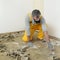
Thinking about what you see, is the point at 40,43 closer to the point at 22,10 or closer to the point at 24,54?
the point at 24,54

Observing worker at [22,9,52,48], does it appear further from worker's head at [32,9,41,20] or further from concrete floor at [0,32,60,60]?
concrete floor at [0,32,60,60]

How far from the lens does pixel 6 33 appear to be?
9.93 feet

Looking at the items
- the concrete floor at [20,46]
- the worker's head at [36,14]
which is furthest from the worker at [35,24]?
the concrete floor at [20,46]

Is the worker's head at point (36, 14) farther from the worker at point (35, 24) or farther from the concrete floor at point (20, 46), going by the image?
the concrete floor at point (20, 46)

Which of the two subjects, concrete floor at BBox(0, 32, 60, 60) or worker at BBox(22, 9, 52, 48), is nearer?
concrete floor at BBox(0, 32, 60, 60)

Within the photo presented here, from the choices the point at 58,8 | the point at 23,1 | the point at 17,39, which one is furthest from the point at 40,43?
the point at 23,1

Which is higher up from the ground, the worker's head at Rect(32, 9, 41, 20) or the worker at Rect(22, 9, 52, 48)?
the worker's head at Rect(32, 9, 41, 20)

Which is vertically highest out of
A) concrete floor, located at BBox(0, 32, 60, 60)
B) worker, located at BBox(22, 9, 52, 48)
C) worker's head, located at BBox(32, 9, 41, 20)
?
worker's head, located at BBox(32, 9, 41, 20)

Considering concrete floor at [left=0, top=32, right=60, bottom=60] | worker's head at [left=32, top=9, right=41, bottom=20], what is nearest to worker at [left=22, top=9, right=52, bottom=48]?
worker's head at [left=32, top=9, right=41, bottom=20]

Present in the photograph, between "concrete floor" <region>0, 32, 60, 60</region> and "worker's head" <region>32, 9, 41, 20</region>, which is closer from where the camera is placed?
"concrete floor" <region>0, 32, 60, 60</region>

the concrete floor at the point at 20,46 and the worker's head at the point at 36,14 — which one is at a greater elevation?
the worker's head at the point at 36,14

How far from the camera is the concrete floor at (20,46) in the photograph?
2232mm

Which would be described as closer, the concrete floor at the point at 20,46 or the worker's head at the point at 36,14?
the concrete floor at the point at 20,46

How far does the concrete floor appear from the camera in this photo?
87.9 inches
